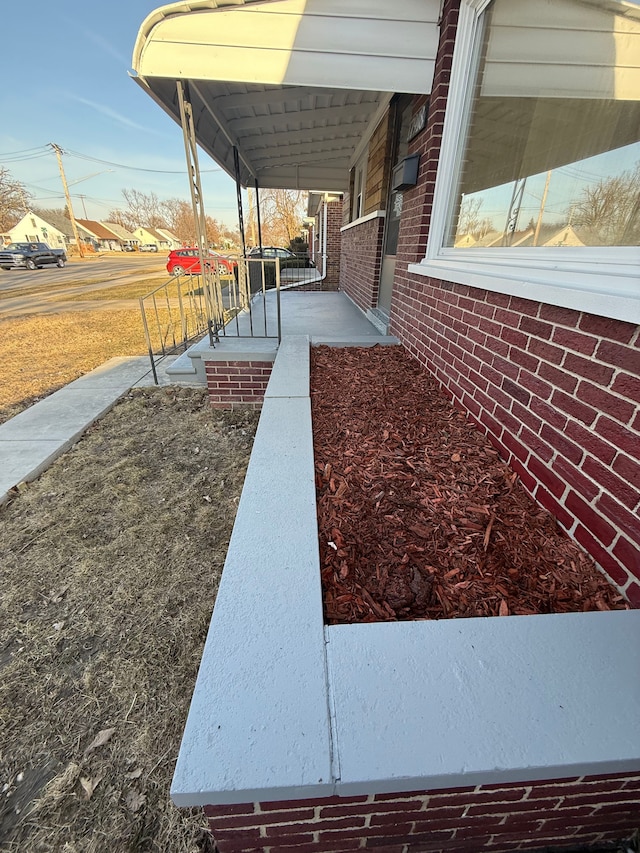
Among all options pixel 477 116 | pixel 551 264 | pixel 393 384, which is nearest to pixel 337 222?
pixel 477 116

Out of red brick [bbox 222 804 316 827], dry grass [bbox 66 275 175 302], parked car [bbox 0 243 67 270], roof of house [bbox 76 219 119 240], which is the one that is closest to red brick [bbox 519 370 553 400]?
red brick [bbox 222 804 316 827]

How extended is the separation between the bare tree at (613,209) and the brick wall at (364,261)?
13.8 ft

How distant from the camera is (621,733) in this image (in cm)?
97

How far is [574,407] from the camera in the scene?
165 centimetres

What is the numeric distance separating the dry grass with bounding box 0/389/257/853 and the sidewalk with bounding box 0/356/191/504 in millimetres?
175

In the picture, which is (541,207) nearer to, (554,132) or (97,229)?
(554,132)

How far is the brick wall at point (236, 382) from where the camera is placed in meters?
4.21

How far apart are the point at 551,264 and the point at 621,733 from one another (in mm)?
1951

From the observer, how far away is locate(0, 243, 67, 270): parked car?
2581 centimetres

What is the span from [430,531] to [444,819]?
896 mm

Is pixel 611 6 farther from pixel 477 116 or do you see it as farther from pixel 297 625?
pixel 297 625

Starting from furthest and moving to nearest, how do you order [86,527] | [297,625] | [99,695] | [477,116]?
[477,116], [86,527], [99,695], [297,625]

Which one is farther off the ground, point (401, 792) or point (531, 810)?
point (401, 792)

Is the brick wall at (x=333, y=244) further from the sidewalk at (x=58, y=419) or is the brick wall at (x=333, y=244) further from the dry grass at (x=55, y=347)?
the sidewalk at (x=58, y=419)
